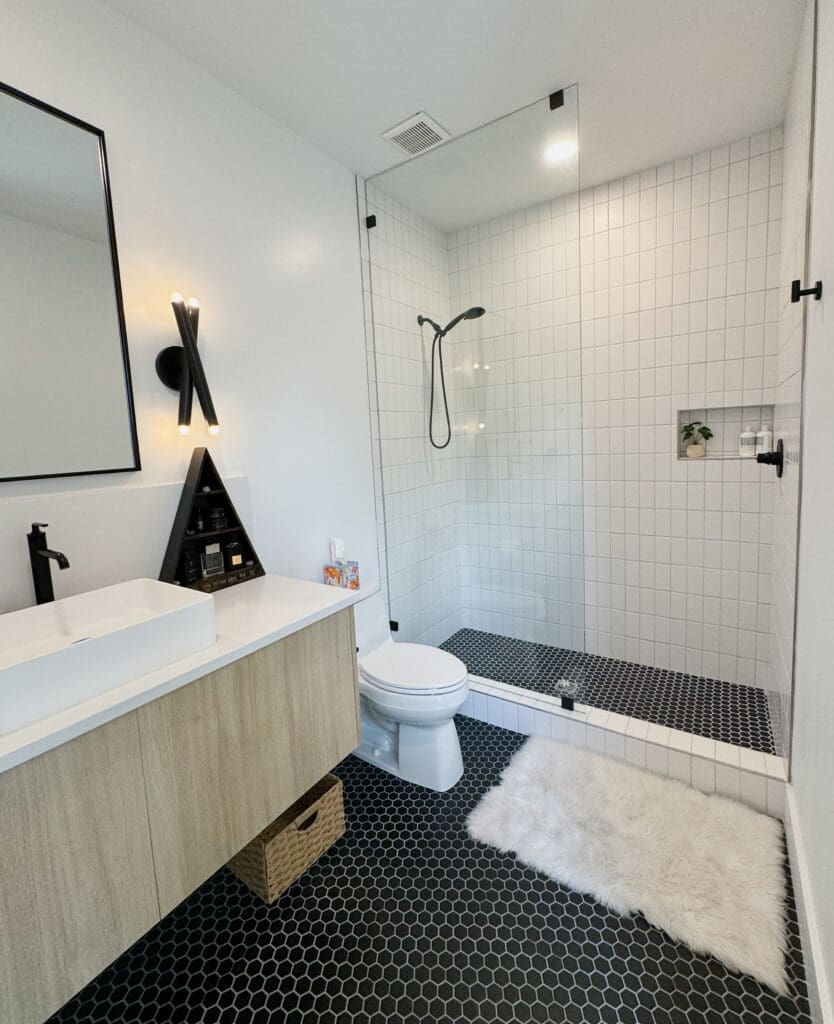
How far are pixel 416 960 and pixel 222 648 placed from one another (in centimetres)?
98

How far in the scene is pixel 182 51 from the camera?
159cm

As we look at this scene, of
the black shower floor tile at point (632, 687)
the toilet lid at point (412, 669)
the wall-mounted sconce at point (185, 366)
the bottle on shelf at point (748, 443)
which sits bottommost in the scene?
the black shower floor tile at point (632, 687)

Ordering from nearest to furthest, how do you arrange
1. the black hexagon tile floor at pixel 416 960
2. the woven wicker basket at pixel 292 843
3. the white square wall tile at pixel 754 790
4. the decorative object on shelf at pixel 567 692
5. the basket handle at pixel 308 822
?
the black hexagon tile floor at pixel 416 960
the woven wicker basket at pixel 292 843
the basket handle at pixel 308 822
the white square wall tile at pixel 754 790
the decorative object on shelf at pixel 567 692

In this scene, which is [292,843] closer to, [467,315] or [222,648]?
[222,648]

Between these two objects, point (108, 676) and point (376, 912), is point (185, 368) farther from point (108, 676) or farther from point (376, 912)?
point (376, 912)

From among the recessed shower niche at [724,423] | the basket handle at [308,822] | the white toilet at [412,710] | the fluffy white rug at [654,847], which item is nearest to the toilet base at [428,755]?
the white toilet at [412,710]

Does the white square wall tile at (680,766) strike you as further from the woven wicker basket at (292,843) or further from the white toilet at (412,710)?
the woven wicker basket at (292,843)

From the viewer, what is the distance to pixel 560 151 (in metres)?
2.13

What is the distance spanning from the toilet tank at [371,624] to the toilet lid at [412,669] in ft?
0.19

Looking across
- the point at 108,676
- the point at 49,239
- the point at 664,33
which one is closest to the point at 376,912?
the point at 108,676

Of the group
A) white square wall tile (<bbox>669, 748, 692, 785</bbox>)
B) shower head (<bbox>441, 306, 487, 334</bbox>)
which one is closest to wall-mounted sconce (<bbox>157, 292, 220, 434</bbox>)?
shower head (<bbox>441, 306, 487, 334</bbox>)

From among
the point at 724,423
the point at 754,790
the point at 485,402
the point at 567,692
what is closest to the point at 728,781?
the point at 754,790

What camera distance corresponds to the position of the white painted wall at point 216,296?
1.35m

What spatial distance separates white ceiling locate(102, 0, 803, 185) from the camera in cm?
148
